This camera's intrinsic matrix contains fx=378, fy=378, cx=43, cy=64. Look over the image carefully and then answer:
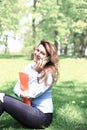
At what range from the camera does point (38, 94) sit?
21.4 feet

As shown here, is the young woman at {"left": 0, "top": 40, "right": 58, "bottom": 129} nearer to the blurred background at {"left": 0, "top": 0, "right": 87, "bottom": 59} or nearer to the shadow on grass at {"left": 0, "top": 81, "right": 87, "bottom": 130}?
the shadow on grass at {"left": 0, "top": 81, "right": 87, "bottom": 130}

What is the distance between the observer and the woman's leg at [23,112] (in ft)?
21.2

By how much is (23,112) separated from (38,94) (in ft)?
1.32

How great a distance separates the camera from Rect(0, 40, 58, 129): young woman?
6.49 m

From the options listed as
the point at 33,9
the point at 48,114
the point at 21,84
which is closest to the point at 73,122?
the point at 48,114

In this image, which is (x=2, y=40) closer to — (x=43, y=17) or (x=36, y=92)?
(x=43, y=17)

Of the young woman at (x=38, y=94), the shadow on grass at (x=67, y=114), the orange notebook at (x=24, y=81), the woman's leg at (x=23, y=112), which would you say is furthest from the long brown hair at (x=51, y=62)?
the shadow on grass at (x=67, y=114)

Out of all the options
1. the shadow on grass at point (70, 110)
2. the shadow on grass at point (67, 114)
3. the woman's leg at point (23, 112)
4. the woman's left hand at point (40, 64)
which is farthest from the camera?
the shadow on grass at point (70, 110)

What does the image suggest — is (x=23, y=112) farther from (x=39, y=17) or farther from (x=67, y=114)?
(x=39, y=17)

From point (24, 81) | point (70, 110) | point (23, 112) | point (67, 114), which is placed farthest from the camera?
point (70, 110)

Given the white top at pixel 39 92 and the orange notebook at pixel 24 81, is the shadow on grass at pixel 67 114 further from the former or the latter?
the orange notebook at pixel 24 81

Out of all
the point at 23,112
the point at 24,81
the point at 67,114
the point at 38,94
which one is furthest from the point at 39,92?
the point at 67,114

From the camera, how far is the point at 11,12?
40188 mm

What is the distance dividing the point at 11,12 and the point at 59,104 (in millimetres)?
31376
